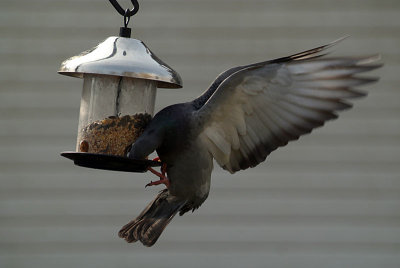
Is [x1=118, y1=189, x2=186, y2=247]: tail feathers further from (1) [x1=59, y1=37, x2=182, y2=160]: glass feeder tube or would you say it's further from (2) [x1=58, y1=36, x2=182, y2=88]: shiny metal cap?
(2) [x1=58, y1=36, x2=182, y2=88]: shiny metal cap

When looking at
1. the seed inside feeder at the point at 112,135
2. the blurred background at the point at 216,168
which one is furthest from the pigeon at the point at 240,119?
the blurred background at the point at 216,168

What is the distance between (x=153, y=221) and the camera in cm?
319

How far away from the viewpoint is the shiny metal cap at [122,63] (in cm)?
268

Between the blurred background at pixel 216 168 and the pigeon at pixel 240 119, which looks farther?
the blurred background at pixel 216 168

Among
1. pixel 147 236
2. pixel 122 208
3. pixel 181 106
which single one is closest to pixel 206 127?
pixel 181 106

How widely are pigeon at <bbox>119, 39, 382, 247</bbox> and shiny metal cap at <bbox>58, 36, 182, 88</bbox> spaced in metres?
0.21

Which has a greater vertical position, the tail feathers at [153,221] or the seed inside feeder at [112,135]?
the seed inside feeder at [112,135]

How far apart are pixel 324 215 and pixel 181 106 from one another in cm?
293

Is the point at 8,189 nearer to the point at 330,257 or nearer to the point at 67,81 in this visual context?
the point at 67,81

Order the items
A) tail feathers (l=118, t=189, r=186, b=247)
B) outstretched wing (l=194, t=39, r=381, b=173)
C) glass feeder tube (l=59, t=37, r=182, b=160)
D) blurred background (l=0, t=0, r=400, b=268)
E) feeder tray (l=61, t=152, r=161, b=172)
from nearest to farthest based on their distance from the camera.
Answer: outstretched wing (l=194, t=39, r=381, b=173) → feeder tray (l=61, t=152, r=161, b=172) → glass feeder tube (l=59, t=37, r=182, b=160) → tail feathers (l=118, t=189, r=186, b=247) → blurred background (l=0, t=0, r=400, b=268)

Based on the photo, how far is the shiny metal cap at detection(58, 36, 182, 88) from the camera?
8.80 feet

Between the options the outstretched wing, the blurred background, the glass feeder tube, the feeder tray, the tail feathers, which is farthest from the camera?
the blurred background

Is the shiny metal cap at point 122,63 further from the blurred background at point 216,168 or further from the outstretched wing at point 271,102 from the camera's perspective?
the blurred background at point 216,168

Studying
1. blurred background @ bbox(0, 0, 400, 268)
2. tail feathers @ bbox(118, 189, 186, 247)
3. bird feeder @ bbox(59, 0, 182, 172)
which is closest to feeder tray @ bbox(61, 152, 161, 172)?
bird feeder @ bbox(59, 0, 182, 172)
